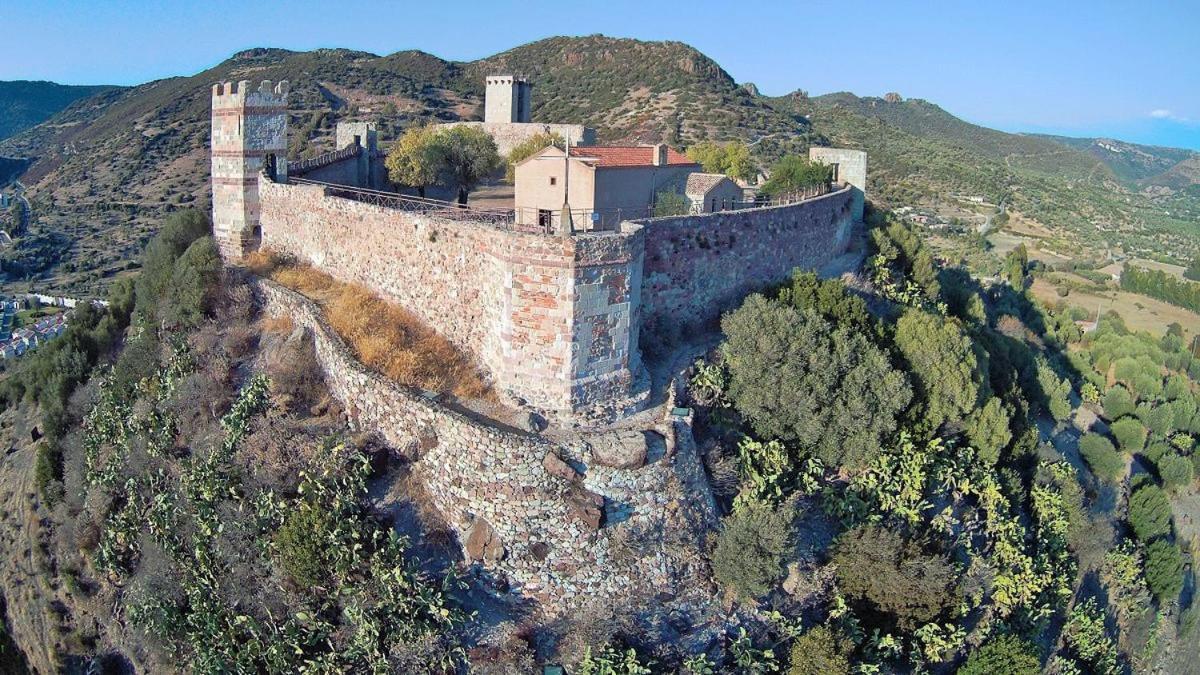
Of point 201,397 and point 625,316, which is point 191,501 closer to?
point 201,397

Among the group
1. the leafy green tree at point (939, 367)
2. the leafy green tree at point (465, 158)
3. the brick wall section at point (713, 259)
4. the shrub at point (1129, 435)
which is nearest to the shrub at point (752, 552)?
the brick wall section at point (713, 259)

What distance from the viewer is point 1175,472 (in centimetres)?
2555

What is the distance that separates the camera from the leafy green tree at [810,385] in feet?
43.1

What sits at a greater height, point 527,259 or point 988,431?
point 527,259

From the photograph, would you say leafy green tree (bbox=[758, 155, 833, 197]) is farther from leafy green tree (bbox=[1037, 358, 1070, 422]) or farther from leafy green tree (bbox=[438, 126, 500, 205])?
leafy green tree (bbox=[438, 126, 500, 205])

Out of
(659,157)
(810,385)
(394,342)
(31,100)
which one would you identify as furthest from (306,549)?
(31,100)

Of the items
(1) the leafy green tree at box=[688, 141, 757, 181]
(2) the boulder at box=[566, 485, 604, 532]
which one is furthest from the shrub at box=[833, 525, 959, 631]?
(1) the leafy green tree at box=[688, 141, 757, 181]

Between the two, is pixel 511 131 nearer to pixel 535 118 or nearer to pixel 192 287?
pixel 192 287

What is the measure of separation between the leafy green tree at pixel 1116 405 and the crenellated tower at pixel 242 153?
27986 mm

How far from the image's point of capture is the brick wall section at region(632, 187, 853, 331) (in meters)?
14.2

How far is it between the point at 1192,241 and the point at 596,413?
3442 inches

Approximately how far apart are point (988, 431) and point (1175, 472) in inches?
570

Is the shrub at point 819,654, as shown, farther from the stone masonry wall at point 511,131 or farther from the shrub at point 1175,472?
the stone masonry wall at point 511,131

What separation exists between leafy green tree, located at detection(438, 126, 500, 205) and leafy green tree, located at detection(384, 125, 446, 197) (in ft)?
0.99
